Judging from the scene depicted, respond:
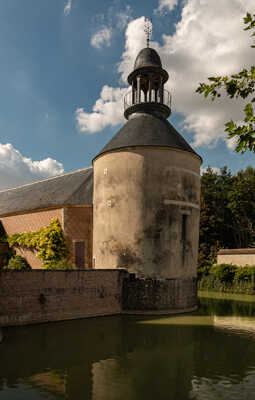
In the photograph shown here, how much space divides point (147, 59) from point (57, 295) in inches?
530

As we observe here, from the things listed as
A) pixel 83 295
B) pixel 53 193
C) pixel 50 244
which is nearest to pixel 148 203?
pixel 83 295

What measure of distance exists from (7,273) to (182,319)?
7559 millimetres

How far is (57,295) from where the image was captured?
14.1 meters

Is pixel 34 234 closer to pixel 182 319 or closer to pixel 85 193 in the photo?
pixel 85 193

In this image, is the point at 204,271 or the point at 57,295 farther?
the point at 204,271

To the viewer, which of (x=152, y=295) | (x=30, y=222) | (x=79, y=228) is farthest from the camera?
(x=30, y=222)

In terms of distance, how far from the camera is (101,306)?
15.5m

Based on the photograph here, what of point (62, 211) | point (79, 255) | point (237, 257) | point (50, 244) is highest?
point (62, 211)

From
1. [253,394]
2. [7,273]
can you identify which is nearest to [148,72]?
[7,273]

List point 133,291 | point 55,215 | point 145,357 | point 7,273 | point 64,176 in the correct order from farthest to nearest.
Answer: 1. point 64,176
2. point 55,215
3. point 133,291
4. point 7,273
5. point 145,357

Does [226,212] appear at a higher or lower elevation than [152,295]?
higher

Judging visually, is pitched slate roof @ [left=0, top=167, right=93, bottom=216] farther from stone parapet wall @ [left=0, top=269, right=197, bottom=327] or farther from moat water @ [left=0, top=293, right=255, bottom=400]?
moat water @ [left=0, top=293, right=255, bottom=400]

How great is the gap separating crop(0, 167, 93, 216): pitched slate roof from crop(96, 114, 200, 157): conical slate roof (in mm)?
4953

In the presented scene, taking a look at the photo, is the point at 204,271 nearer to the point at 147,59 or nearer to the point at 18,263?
the point at 18,263
